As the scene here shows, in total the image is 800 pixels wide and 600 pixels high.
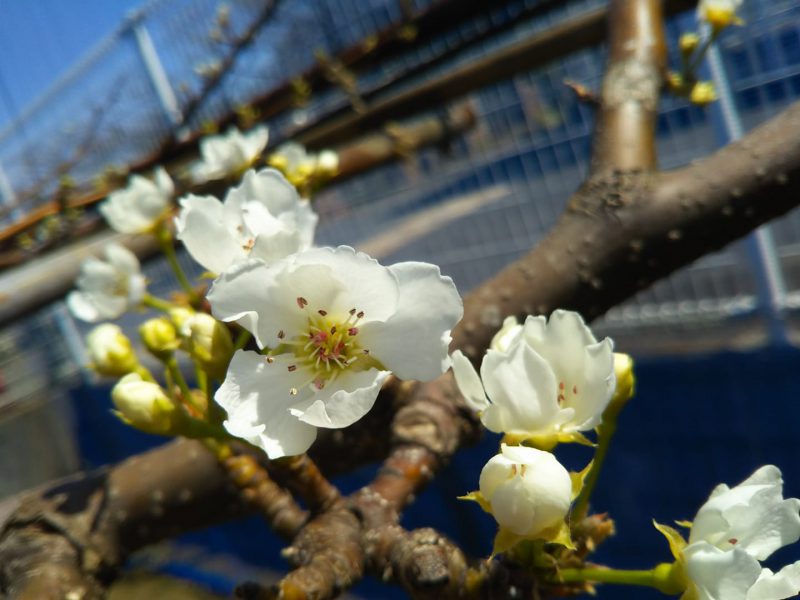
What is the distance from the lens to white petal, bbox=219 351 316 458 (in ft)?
1.17

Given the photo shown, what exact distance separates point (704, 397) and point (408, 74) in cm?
135

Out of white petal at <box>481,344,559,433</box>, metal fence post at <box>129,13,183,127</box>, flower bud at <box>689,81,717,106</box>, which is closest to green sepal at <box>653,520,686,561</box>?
white petal at <box>481,344,559,433</box>

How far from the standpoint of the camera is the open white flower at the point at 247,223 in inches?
15.5

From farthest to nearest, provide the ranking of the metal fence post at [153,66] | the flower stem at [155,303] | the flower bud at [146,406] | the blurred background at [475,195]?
the metal fence post at [153,66] → the blurred background at [475,195] → the flower stem at [155,303] → the flower bud at [146,406]

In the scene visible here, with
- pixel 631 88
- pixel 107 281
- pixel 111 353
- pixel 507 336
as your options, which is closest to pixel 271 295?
pixel 507 336

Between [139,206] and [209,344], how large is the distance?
46 cm

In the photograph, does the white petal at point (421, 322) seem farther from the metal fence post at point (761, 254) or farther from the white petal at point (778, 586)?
the metal fence post at point (761, 254)

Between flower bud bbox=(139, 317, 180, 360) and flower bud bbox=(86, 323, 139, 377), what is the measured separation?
0.09 ft

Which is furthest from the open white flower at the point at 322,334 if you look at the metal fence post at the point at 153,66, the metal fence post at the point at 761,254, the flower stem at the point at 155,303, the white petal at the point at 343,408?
the metal fence post at the point at 153,66

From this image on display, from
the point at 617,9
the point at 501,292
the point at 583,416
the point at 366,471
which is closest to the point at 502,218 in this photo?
the point at 366,471

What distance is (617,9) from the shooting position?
0.90 meters

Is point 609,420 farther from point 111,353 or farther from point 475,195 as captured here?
point 475,195

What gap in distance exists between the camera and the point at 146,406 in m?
0.43

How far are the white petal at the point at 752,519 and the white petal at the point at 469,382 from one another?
0.48 feet
